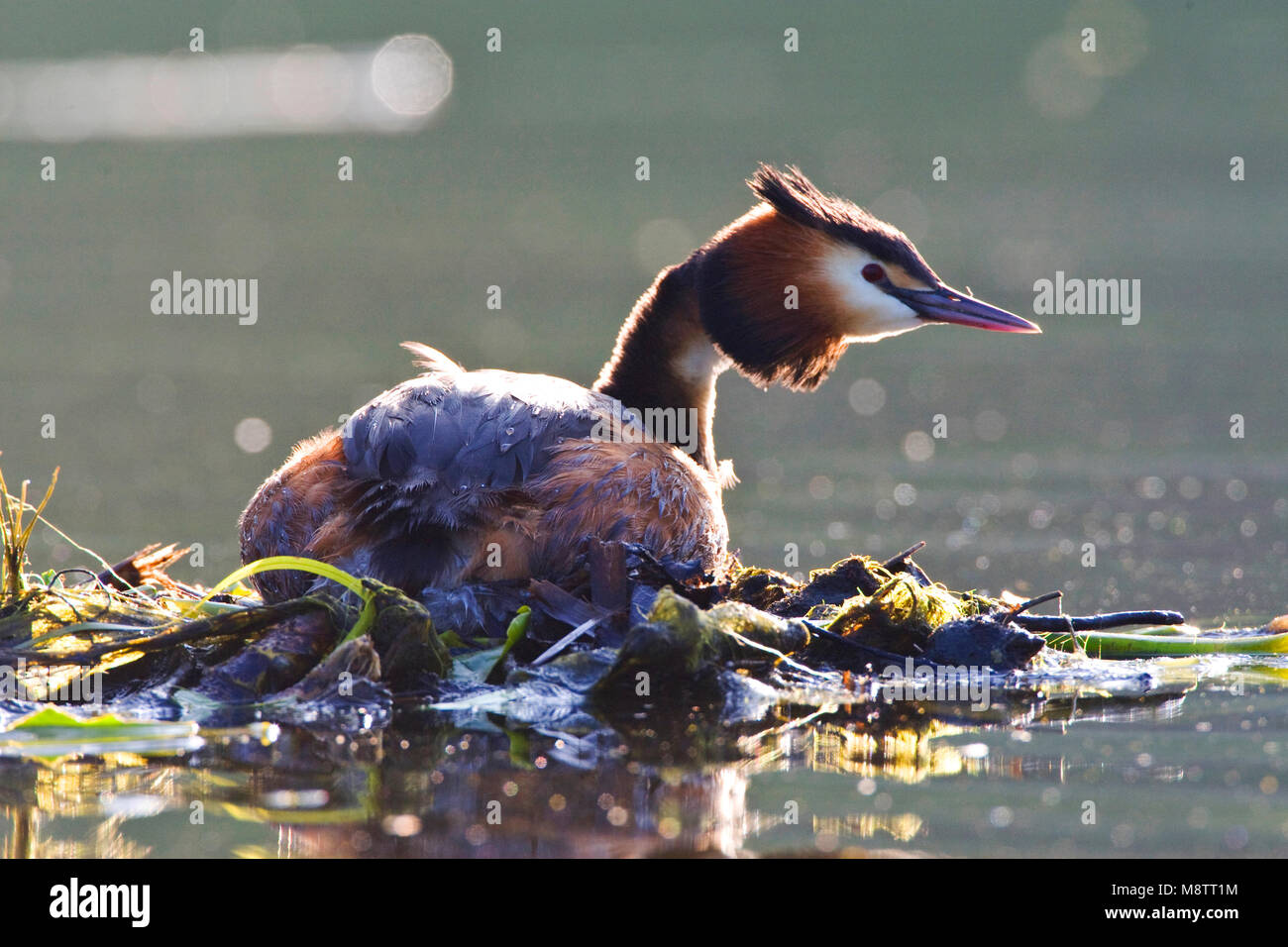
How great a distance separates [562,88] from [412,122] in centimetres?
225

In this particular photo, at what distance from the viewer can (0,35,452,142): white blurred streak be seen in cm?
A: 2544

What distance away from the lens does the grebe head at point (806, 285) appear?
22.7ft

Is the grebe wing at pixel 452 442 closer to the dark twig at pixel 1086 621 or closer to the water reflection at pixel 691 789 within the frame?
the water reflection at pixel 691 789

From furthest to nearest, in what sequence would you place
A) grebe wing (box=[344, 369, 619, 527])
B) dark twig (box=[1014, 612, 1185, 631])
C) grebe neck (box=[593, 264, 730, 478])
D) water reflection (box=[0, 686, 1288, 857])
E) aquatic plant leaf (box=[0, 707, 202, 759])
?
grebe neck (box=[593, 264, 730, 478]) → dark twig (box=[1014, 612, 1185, 631]) → grebe wing (box=[344, 369, 619, 527]) → aquatic plant leaf (box=[0, 707, 202, 759]) → water reflection (box=[0, 686, 1288, 857])

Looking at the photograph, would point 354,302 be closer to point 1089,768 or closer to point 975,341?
point 975,341

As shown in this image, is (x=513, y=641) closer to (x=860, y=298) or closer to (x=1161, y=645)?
(x=1161, y=645)

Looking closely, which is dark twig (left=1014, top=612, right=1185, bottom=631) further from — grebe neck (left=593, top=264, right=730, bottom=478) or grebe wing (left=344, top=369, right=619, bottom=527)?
grebe neck (left=593, top=264, right=730, bottom=478)

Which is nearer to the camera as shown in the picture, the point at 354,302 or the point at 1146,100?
the point at 354,302

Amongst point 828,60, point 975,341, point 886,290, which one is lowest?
point 886,290

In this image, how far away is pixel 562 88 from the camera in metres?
24.8

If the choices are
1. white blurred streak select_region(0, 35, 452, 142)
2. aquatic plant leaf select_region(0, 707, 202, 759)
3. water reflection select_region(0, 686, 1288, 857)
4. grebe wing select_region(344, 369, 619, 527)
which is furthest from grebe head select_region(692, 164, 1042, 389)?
white blurred streak select_region(0, 35, 452, 142)

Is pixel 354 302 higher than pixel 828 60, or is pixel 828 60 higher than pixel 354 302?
pixel 828 60
